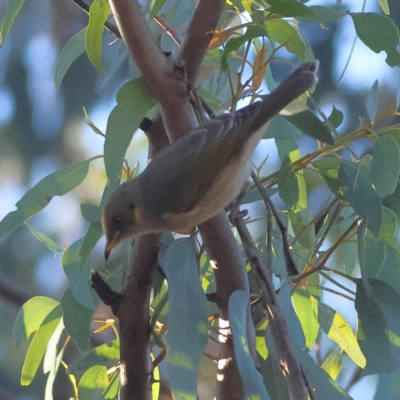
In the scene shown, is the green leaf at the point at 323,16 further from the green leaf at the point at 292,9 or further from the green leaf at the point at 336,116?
the green leaf at the point at 336,116

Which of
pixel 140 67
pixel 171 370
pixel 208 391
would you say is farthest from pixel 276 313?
pixel 208 391

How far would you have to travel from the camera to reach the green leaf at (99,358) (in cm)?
112

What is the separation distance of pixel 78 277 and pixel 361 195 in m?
0.52

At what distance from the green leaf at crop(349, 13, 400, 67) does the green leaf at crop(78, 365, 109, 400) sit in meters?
0.81

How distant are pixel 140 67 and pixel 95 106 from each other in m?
1.23

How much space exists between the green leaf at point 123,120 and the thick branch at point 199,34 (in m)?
0.10

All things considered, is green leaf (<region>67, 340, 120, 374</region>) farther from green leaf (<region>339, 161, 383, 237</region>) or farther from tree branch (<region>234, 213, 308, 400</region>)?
green leaf (<region>339, 161, 383, 237</region>)

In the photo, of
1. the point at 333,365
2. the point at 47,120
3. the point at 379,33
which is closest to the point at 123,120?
the point at 379,33

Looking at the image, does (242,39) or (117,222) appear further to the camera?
(117,222)

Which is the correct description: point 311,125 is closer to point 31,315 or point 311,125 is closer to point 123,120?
point 123,120

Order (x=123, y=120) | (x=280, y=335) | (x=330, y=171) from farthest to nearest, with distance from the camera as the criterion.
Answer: (x=330, y=171) < (x=123, y=120) < (x=280, y=335)

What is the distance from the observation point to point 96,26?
1042mm

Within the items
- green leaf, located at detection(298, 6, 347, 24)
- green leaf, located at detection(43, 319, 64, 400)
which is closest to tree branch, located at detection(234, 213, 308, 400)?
green leaf, located at detection(298, 6, 347, 24)

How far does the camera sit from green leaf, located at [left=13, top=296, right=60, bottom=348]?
4.18ft
